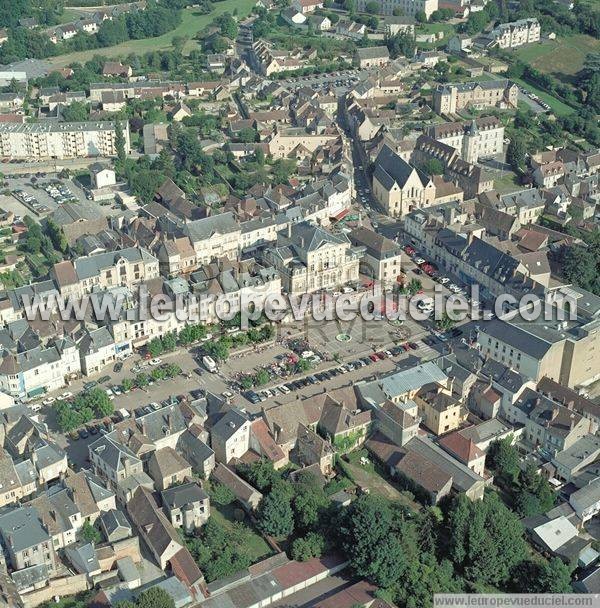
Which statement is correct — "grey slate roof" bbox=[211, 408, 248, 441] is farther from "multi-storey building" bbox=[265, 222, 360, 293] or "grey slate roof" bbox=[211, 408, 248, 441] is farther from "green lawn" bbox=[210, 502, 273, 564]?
"multi-storey building" bbox=[265, 222, 360, 293]

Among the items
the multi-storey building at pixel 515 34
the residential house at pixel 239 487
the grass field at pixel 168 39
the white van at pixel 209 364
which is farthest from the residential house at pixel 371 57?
the residential house at pixel 239 487

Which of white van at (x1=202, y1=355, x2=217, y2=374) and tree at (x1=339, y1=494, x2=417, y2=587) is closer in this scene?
tree at (x1=339, y1=494, x2=417, y2=587)

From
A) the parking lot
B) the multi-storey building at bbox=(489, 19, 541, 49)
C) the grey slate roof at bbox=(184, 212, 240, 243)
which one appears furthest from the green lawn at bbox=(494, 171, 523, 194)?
the multi-storey building at bbox=(489, 19, 541, 49)

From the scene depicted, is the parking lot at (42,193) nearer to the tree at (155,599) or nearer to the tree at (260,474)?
the tree at (260,474)

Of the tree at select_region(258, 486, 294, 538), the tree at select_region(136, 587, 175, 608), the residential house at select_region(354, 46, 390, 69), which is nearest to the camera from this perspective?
the tree at select_region(136, 587, 175, 608)

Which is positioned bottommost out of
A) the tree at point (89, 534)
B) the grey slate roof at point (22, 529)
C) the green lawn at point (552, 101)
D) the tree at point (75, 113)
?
the green lawn at point (552, 101)
